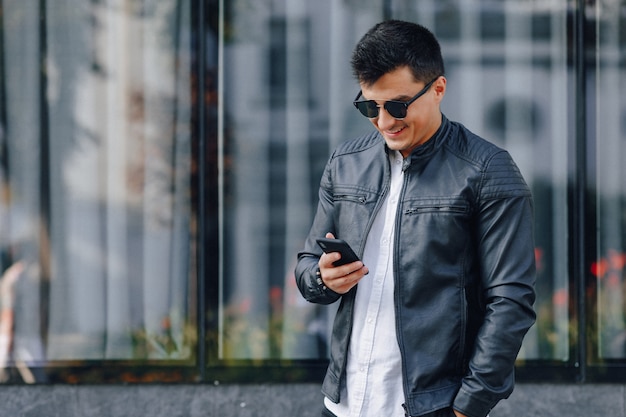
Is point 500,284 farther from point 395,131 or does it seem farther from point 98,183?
point 98,183

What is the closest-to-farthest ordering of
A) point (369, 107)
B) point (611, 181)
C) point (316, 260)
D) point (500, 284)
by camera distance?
point (500, 284), point (369, 107), point (316, 260), point (611, 181)

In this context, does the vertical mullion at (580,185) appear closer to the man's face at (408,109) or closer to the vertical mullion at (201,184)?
the vertical mullion at (201,184)

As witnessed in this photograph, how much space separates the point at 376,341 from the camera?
258 cm

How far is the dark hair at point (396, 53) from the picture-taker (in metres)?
2.50

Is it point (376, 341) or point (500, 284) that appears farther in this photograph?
point (376, 341)

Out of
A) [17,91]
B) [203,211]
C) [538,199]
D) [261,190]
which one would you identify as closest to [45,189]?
[17,91]

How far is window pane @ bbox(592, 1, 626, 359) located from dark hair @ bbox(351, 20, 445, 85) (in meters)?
3.02

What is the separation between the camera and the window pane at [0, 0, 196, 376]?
5.21 m

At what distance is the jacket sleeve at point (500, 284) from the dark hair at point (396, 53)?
0.37m

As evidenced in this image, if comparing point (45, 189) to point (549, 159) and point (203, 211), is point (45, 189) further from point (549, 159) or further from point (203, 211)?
point (549, 159)

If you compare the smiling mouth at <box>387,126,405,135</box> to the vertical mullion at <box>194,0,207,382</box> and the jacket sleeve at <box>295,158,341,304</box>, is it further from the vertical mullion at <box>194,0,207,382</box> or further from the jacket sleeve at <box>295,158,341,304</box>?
the vertical mullion at <box>194,0,207,382</box>

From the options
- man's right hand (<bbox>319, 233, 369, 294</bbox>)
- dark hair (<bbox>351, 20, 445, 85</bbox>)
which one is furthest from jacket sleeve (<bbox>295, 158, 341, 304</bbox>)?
dark hair (<bbox>351, 20, 445, 85</bbox>)

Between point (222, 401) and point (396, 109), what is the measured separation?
3.11 metres

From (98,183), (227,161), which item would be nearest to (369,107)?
(227,161)
